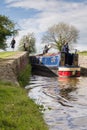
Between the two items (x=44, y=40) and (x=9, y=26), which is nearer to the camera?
(x=9, y=26)

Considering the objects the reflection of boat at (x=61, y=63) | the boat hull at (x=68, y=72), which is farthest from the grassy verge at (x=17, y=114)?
the reflection of boat at (x=61, y=63)

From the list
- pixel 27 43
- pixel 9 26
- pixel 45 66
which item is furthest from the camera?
pixel 27 43

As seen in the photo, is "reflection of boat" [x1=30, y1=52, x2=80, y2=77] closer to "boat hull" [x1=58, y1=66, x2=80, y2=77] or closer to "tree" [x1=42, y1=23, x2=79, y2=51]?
"boat hull" [x1=58, y1=66, x2=80, y2=77]

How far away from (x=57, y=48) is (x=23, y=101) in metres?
70.8

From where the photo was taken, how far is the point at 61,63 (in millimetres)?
39281

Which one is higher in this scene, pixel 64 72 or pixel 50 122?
pixel 50 122

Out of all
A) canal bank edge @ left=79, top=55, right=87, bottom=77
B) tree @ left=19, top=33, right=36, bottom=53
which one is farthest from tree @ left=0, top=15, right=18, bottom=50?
tree @ left=19, top=33, right=36, bottom=53

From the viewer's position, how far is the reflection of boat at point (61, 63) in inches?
1462

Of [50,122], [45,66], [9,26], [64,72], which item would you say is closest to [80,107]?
[50,122]

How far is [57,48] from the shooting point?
8388cm

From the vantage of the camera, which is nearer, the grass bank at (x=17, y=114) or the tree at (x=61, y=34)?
the grass bank at (x=17, y=114)

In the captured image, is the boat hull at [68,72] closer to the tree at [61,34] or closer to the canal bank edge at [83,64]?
the canal bank edge at [83,64]

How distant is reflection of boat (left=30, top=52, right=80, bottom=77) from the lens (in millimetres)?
37125

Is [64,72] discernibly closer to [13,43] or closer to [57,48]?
[13,43]
